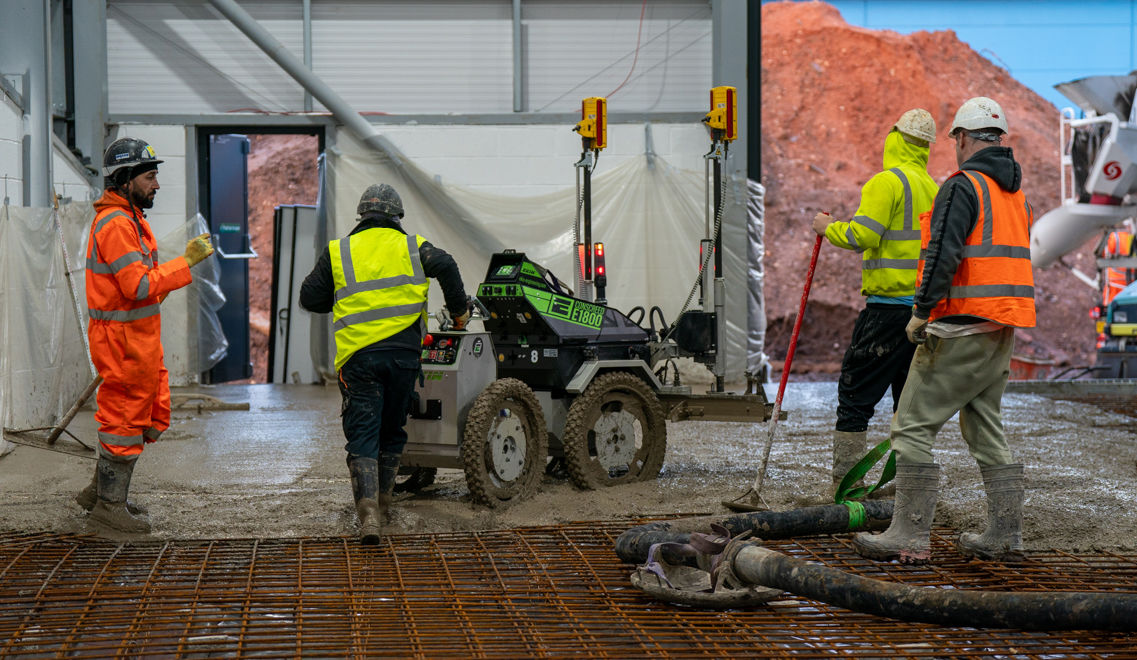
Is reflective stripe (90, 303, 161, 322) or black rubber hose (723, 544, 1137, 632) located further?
reflective stripe (90, 303, 161, 322)

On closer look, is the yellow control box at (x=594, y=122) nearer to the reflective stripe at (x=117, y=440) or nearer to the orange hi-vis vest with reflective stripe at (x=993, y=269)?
the orange hi-vis vest with reflective stripe at (x=993, y=269)

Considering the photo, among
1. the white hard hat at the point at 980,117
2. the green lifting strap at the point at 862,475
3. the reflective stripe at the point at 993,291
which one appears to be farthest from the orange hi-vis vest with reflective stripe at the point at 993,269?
the green lifting strap at the point at 862,475

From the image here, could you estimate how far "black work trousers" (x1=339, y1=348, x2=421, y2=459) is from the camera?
484 centimetres

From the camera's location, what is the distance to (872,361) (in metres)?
5.23

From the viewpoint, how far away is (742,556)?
381cm

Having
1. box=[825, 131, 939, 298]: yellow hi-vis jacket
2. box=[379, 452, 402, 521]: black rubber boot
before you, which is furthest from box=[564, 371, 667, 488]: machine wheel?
box=[825, 131, 939, 298]: yellow hi-vis jacket

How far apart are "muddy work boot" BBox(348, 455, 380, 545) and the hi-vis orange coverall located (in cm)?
94

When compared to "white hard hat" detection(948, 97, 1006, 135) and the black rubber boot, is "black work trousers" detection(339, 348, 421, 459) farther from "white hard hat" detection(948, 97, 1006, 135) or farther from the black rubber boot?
"white hard hat" detection(948, 97, 1006, 135)

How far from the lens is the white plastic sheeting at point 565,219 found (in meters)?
11.5

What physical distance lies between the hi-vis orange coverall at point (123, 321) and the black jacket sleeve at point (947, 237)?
120 inches

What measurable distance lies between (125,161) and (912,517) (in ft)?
11.7

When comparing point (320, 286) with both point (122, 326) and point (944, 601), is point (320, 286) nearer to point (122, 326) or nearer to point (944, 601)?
point (122, 326)

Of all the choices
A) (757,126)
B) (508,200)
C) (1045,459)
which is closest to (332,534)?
(1045,459)

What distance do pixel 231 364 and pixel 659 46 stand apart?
5963 millimetres
